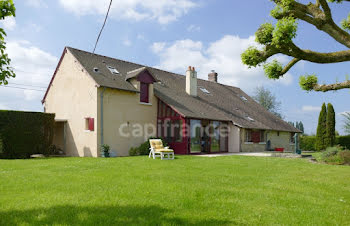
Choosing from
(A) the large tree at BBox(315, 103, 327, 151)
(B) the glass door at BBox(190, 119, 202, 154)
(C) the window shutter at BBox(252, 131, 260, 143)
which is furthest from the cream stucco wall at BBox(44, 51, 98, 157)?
(A) the large tree at BBox(315, 103, 327, 151)

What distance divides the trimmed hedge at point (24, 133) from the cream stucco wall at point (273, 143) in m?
14.4

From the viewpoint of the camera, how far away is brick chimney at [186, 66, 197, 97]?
23.9 metres

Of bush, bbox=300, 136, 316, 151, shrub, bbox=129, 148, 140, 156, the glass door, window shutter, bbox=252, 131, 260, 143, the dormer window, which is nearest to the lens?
shrub, bbox=129, 148, 140, 156

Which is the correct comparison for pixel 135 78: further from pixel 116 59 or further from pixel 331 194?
pixel 331 194

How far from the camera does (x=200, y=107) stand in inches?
871

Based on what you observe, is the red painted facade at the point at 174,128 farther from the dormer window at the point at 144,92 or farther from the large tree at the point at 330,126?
the large tree at the point at 330,126

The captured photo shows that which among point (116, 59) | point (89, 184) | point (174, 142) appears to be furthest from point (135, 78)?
point (89, 184)

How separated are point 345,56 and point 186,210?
442 centimetres

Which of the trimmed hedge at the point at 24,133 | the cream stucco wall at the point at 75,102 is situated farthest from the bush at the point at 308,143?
the trimmed hedge at the point at 24,133

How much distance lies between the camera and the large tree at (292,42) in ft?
19.0

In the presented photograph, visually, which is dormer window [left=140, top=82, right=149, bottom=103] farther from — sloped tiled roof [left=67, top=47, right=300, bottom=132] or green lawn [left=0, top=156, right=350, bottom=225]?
green lawn [left=0, top=156, right=350, bottom=225]

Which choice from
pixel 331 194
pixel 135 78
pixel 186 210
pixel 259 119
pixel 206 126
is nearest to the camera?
pixel 186 210

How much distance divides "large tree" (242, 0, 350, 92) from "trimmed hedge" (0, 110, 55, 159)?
48.7 feet

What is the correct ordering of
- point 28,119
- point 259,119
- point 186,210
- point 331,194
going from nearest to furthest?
1. point 186,210
2. point 331,194
3. point 28,119
4. point 259,119
